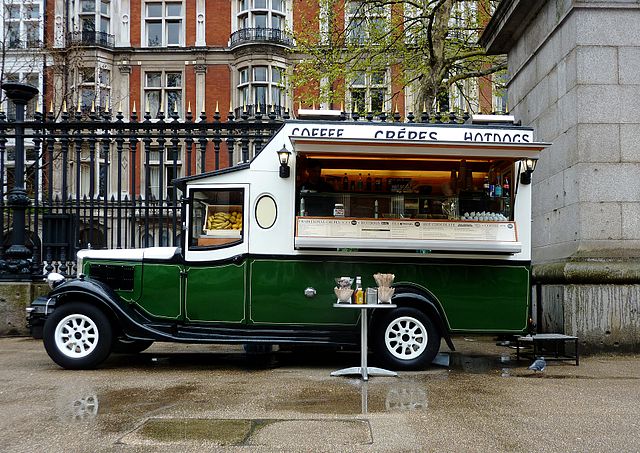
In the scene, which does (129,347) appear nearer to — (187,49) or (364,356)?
(364,356)

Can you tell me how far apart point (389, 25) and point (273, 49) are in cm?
1269

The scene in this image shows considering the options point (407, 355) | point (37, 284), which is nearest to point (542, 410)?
point (407, 355)

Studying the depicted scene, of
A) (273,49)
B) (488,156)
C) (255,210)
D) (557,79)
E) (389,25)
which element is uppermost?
(273,49)

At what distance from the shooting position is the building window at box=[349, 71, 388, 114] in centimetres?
2088

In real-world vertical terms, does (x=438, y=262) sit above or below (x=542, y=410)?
above

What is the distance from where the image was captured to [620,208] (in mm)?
9172

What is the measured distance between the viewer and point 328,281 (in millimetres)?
8086

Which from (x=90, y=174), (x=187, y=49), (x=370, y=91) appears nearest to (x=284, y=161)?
(x=90, y=174)

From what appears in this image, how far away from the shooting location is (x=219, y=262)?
8.09 meters

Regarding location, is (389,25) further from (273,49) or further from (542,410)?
(542,410)

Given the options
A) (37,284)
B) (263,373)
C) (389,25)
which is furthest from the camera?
(389,25)

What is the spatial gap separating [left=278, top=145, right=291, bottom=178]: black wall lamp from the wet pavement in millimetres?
2444

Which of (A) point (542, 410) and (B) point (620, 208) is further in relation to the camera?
(B) point (620, 208)

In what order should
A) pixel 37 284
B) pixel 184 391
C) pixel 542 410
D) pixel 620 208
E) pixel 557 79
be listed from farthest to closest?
pixel 37 284
pixel 557 79
pixel 620 208
pixel 184 391
pixel 542 410
